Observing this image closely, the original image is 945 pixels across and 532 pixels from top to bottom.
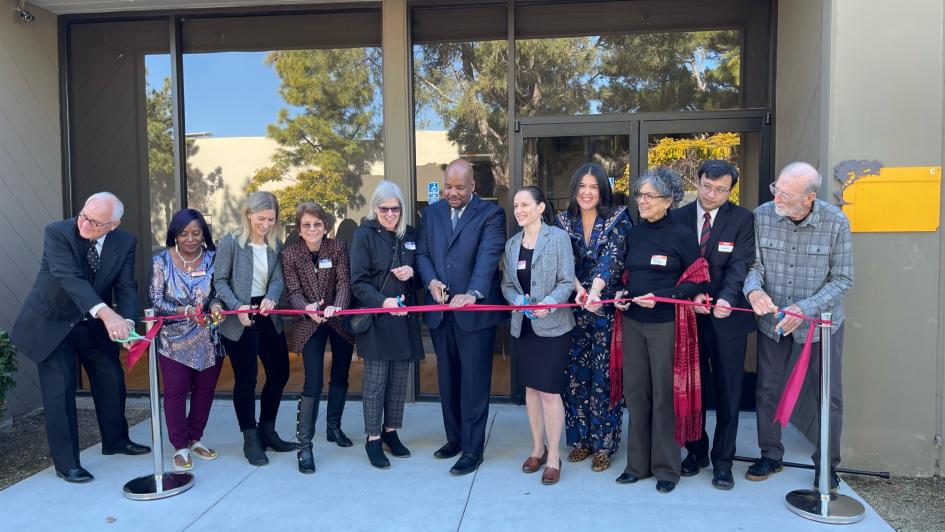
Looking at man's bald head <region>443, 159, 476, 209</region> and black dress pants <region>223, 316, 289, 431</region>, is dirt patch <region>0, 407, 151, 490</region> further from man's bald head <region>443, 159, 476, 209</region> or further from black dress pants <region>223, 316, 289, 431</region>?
man's bald head <region>443, 159, 476, 209</region>

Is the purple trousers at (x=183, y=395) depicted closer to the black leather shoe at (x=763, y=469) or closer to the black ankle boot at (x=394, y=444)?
the black ankle boot at (x=394, y=444)

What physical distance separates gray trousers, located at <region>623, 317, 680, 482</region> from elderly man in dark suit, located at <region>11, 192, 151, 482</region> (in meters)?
3.15

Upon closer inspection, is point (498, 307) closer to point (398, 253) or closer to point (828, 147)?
point (398, 253)

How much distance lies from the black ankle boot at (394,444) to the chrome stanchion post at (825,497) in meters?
2.46

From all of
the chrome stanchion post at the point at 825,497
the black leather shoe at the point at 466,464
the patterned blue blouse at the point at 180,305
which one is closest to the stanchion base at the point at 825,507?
the chrome stanchion post at the point at 825,497

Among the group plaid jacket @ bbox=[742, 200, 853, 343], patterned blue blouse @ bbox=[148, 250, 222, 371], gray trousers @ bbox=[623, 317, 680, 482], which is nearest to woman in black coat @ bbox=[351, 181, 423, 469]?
patterned blue blouse @ bbox=[148, 250, 222, 371]

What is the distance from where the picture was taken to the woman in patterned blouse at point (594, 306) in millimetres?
4426

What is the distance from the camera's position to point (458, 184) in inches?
183

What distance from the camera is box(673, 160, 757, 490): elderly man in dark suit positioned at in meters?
4.27

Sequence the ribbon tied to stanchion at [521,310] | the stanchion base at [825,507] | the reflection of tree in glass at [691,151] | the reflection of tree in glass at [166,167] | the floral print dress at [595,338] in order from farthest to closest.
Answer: the reflection of tree in glass at [166,167] < the reflection of tree in glass at [691,151] < the floral print dress at [595,338] < the ribbon tied to stanchion at [521,310] < the stanchion base at [825,507]

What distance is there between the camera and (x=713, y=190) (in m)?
4.29

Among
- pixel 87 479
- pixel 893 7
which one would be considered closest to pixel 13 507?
pixel 87 479

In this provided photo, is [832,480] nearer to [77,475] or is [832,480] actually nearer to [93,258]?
[77,475]

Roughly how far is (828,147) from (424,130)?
128 inches
